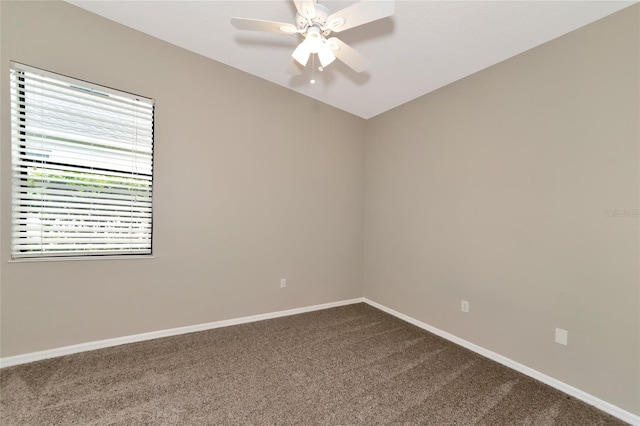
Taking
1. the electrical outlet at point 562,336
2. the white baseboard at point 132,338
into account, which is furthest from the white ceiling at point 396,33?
the white baseboard at point 132,338

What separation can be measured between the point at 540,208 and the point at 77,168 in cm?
392

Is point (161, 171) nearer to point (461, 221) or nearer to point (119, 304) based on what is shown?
point (119, 304)

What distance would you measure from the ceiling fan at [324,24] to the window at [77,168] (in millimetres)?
1580

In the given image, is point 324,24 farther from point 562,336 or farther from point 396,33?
point 562,336

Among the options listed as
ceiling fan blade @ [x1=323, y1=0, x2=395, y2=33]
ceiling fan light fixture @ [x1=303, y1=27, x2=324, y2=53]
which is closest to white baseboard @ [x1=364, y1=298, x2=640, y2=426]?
ceiling fan blade @ [x1=323, y1=0, x2=395, y2=33]

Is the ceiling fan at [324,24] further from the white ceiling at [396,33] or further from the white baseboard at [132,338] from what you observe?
the white baseboard at [132,338]

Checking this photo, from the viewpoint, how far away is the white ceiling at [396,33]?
2.05 metres

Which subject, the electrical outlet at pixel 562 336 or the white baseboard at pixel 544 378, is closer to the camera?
the white baseboard at pixel 544 378

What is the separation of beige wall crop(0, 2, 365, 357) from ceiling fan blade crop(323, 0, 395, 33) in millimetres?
1751

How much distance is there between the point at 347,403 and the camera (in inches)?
75.4

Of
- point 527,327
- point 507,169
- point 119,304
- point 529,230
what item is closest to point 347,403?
point 527,327

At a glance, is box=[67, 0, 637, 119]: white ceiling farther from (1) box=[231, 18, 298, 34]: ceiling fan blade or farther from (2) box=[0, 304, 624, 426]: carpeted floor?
(2) box=[0, 304, 624, 426]: carpeted floor

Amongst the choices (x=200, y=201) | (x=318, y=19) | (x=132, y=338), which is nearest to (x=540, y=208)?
(x=318, y=19)

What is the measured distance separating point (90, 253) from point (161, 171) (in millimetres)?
938
